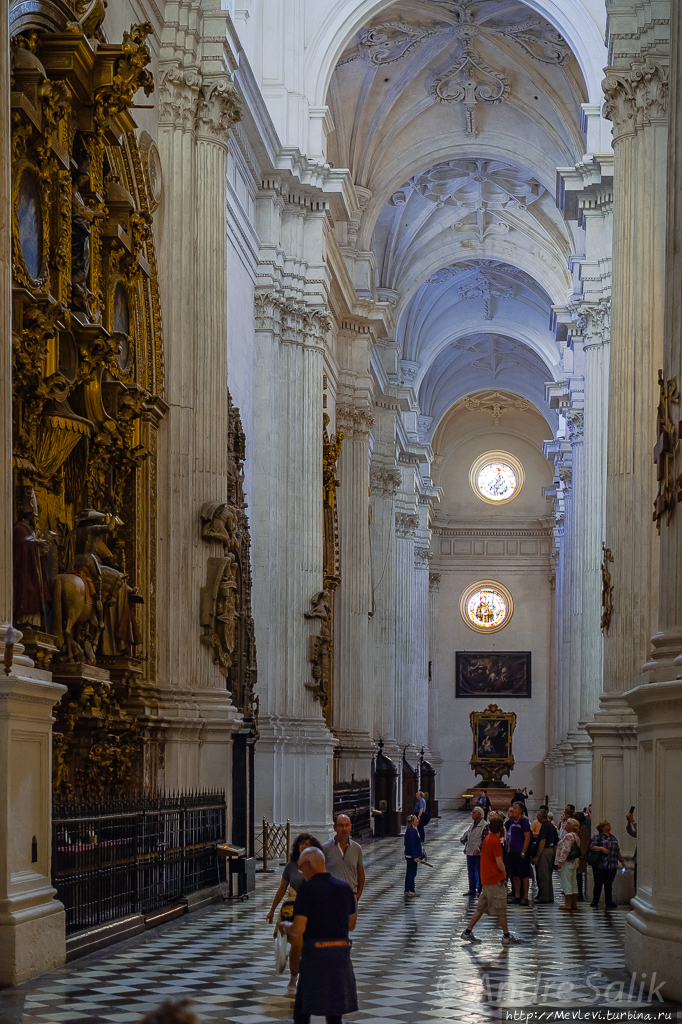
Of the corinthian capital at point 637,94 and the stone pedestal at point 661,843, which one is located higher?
the corinthian capital at point 637,94

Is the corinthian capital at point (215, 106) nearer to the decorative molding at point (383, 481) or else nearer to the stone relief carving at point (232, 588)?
the stone relief carving at point (232, 588)

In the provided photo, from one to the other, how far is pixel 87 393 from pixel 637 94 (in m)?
8.23

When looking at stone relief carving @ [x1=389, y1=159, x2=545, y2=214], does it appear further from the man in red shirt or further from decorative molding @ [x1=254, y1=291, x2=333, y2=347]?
the man in red shirt

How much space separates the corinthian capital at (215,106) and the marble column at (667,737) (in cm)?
831

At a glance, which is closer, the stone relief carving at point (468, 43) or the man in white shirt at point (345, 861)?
the man in white shirt at point (345, 861)

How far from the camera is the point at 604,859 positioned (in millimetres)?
16641

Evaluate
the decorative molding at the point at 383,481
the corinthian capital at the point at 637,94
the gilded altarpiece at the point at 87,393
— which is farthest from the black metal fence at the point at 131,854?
the decorative molding at the point at 383,481

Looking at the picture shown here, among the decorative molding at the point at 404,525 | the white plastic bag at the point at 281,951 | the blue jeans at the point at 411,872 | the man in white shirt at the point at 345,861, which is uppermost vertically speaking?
the decorative molding at the point at 404,525

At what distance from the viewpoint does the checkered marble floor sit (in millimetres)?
8570

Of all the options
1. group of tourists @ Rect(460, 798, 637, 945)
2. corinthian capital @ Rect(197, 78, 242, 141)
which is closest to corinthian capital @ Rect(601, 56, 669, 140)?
corinthian capital @ Rect(197, 78, 242, 141)

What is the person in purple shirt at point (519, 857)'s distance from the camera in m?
17.7

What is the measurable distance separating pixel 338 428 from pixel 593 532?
7.93 meters

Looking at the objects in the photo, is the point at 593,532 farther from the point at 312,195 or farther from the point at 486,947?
the point at 486,947

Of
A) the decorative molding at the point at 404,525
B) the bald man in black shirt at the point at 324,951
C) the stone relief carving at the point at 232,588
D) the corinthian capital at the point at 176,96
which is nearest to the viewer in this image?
the bald man in black shirt at the point at 324,951
